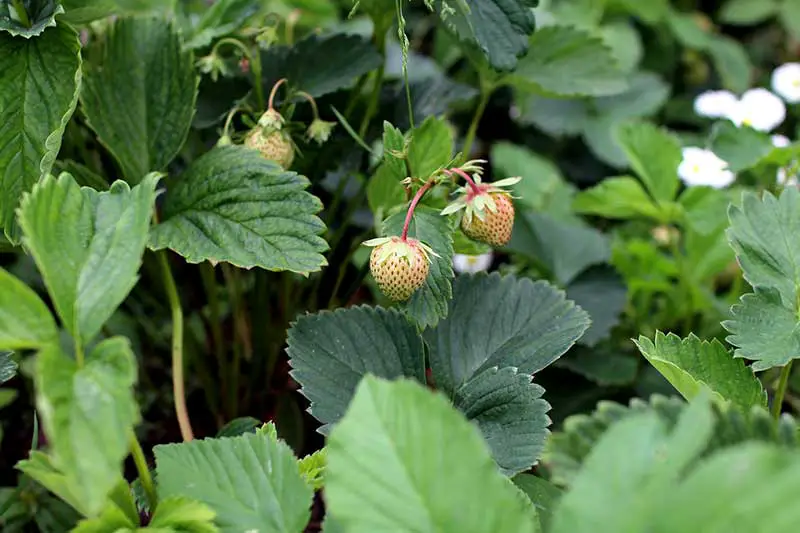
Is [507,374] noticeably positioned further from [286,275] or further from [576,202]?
[576,202]

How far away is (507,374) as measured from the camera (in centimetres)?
82

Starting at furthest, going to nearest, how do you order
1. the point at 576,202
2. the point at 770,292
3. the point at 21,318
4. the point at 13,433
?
the point at 576,202
the point at 13,433
the point at 770,292
the point at 21,318

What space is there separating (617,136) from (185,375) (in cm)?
76

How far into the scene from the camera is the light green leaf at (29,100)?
857 mm

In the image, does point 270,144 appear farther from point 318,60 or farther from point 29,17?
point 29,17

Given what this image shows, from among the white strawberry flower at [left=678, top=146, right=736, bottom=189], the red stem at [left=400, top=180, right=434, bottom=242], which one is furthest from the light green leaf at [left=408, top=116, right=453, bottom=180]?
the white strawberry flower at [left=678, top=146, right=736, bottom=189]

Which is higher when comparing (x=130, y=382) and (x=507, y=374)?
(x=130, y=382)

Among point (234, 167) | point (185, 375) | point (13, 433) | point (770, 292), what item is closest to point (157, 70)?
point (234, 167)

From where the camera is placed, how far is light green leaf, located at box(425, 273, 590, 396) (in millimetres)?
874

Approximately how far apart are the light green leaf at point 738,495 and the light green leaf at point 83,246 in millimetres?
373

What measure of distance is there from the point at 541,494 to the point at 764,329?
0.84 feet

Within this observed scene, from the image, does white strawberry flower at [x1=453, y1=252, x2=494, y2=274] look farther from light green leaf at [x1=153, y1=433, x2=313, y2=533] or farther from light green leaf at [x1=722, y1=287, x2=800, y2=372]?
light green leaf at [x1=153, y1=433, x2=313, y2=533]

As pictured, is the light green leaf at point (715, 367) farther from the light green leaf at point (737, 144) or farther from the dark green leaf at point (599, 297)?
the light green leaf at point (737, 144)

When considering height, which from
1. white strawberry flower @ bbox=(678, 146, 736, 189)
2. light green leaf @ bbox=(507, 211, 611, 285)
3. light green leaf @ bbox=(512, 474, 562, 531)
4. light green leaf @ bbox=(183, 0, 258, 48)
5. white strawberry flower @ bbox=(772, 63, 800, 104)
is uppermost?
light green leaf @ bbox=(183, 0, 258, 48)
